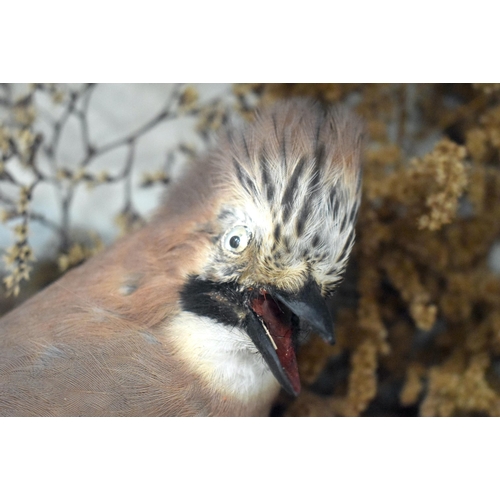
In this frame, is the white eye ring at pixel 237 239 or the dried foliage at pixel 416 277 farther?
the dried foliage at pixel 416 277

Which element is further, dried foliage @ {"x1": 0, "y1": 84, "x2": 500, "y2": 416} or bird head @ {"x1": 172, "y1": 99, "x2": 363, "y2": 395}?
dried foliage @ {"x1": 0, "y1": 84, "x2": 500, "y2": 416}

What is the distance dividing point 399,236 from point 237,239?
0.56 m

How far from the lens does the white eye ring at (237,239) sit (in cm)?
108

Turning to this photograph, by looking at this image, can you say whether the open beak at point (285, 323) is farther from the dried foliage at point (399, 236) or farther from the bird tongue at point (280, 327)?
the dried foliage at point (399, 236)

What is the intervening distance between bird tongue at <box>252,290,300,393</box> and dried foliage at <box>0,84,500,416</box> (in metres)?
0.32

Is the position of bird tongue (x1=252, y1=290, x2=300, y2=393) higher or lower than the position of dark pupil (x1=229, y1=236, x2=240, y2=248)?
lower

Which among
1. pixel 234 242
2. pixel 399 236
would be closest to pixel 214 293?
pixel 234 242

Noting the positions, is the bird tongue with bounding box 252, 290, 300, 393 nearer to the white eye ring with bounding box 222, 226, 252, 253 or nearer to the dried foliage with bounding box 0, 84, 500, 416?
the white eye ring with bounding box 222, 226, 252, 253

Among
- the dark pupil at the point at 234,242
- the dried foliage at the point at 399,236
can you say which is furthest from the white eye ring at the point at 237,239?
the dried foliage at the point at 399,236

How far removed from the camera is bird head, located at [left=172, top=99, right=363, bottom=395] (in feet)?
3.45

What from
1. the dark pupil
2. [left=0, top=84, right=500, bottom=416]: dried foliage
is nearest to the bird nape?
the dark pupil

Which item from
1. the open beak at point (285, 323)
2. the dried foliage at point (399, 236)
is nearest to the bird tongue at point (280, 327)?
the open beak at point (285, 323)

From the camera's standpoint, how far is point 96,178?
4.68 ft

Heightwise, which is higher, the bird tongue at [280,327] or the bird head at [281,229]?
the bird head at [281,229]
